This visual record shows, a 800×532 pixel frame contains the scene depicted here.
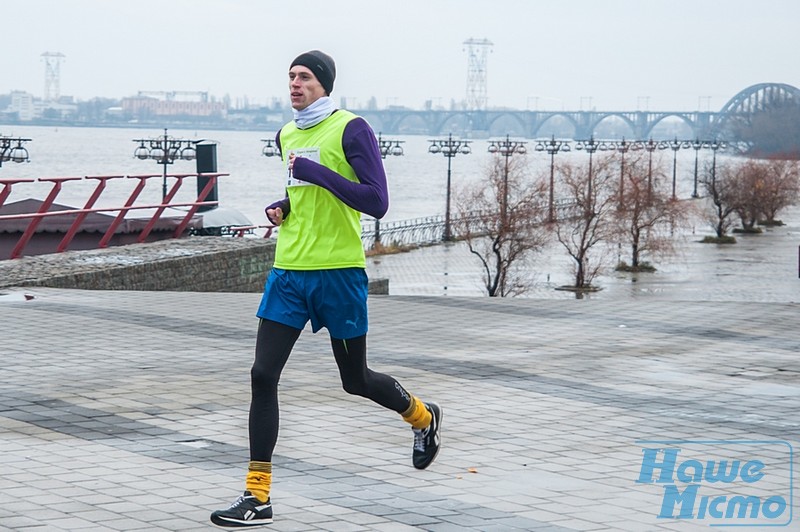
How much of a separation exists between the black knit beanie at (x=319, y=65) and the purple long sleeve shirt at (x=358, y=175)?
19cm

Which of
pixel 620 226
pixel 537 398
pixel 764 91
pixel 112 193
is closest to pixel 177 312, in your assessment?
pixel 537 398

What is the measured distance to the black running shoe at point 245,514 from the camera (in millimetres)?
4590

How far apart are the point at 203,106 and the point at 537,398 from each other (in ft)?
559

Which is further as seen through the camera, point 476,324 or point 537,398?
point 476,324

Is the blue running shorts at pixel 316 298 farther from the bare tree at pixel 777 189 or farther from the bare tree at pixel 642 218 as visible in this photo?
the bare tree at pixel 777 189

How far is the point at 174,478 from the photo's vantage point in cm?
540

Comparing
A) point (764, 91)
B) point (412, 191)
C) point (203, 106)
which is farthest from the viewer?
point (764, 91)

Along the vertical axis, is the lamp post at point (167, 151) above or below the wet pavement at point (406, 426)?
above

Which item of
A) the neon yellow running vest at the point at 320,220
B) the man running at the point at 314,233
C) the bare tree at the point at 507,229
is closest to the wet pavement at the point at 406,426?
the man running at the point at 314,233

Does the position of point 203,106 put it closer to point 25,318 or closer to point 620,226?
point 620,226

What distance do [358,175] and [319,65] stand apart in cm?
46

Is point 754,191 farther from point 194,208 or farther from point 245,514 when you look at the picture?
point 245,514

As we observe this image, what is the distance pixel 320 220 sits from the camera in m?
4.91

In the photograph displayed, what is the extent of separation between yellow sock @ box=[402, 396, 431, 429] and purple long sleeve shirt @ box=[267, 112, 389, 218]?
1.01 metres
